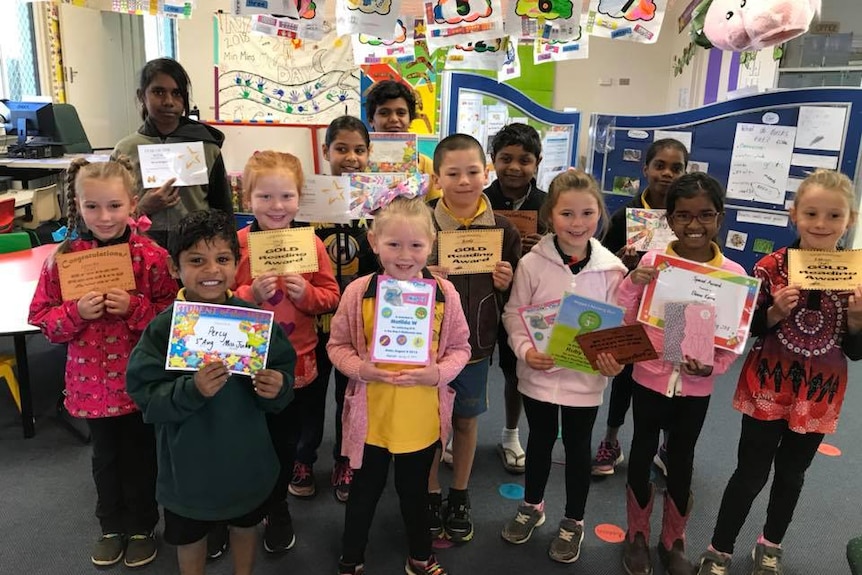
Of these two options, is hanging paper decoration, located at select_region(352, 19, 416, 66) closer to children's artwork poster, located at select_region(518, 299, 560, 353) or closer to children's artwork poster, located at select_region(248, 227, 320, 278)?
children's artwork poster, located at select_region(248, 227, 320, 278)

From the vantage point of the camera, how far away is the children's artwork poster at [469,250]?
6.28 ft

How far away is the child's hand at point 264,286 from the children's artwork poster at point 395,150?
0.77 meters

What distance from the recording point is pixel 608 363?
1.79m

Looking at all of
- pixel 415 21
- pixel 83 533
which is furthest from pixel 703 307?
pixel 83 533

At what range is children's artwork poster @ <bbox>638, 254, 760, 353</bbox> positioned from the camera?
171cm

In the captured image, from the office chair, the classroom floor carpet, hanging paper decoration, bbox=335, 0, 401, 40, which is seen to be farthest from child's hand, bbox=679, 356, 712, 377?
the office chair

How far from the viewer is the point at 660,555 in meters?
2.11

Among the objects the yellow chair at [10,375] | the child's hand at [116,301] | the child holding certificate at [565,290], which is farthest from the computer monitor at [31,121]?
the child holding certificate at [565,290]

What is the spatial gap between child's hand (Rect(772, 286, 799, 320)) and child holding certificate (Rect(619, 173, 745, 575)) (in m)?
0.14

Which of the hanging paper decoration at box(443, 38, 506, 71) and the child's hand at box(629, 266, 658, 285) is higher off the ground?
the hanging paper decoration at box(443, 38, 506, 71)

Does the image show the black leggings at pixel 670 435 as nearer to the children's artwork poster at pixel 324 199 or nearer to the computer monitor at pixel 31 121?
the children's artwork poster at pixel 324 199

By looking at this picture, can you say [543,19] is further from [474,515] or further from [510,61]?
[474,515]

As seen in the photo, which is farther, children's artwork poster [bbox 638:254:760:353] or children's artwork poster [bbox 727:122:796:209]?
children's artwork poster [bbox 727:122:796:209]

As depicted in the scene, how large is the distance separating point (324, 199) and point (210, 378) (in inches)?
32.4
